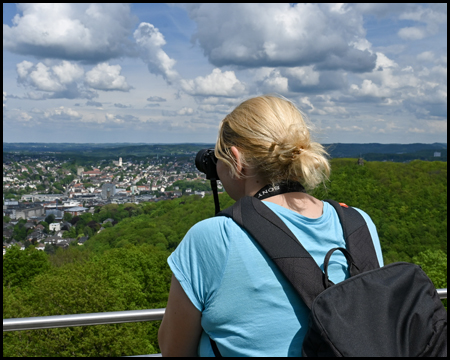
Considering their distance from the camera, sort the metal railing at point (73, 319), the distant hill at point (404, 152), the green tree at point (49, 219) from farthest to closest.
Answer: the distant hill at point (404, 152), the green tree at point (49, 219), the metal railing at point (73, 319)

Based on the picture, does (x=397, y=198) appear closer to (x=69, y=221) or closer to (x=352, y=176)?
(x=352, y=176)

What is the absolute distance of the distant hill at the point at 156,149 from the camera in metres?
37.4

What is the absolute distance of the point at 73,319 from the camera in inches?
67.1

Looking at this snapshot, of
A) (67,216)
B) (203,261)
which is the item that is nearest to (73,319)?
(203,261)

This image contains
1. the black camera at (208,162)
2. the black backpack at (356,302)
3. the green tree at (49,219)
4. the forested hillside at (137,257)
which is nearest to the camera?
the black backpack at (356,302)

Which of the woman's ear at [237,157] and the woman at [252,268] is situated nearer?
the woman at [252,268]

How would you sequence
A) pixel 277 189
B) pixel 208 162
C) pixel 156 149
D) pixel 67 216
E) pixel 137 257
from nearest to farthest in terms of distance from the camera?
pixel 277 189 → pixel 208 162 → pixel 137 257 → pixel 67 216 → pixel 156 149

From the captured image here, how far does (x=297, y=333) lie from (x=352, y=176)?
138ft

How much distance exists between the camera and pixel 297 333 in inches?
41.4

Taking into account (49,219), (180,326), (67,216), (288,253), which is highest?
(288,253)

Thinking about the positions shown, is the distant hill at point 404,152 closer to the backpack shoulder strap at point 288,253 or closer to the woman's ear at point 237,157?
the woman's ear at point 237,157

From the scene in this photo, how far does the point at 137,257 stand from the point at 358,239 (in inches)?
1029

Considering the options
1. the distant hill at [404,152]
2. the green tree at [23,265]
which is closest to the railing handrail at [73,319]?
the green tree at [23,265]

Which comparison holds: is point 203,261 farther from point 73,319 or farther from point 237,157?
point 73,319
